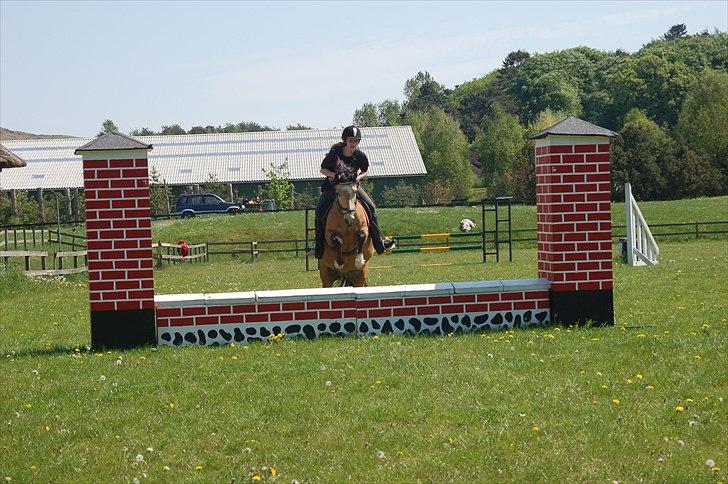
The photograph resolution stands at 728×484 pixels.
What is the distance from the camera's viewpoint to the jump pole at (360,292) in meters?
10.4

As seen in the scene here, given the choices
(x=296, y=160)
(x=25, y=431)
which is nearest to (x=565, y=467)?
(x=25, y=431)

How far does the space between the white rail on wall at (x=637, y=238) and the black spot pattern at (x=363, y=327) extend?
38.0 ft

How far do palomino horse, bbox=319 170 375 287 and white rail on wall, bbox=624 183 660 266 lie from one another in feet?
31.5

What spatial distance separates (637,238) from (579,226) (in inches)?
509

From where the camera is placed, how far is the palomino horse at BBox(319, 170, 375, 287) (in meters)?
13.5

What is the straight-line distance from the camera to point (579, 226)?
433 inches

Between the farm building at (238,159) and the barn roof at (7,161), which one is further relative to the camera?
the farm building at (238,159)

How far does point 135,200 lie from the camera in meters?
10.5

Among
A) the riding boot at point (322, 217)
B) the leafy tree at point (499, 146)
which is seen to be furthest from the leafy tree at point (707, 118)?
the riding boot at point (322, 217)

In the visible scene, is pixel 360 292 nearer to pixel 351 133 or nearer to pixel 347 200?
pixel 347 200

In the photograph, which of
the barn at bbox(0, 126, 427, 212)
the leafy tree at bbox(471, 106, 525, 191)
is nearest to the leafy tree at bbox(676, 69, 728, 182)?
the leafy tree at bbox(471, 106, 525, 191)

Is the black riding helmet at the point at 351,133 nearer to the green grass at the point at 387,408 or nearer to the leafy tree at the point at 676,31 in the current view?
the green grass at the point at 387,408

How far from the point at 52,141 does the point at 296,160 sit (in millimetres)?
16988

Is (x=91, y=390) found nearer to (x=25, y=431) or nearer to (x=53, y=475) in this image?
(x=25, y=431)
